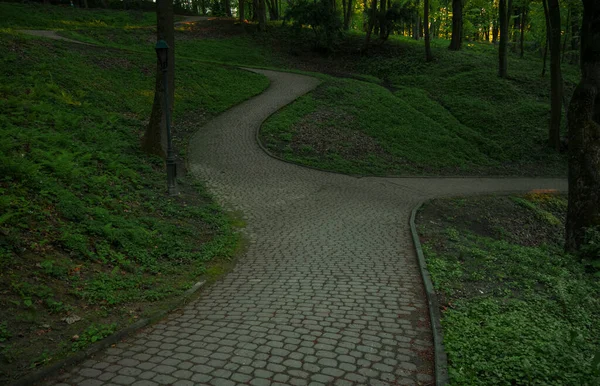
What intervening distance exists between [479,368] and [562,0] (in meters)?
27.6

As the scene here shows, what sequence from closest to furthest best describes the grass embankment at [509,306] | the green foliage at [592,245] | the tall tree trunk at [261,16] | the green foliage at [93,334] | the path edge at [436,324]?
the grass embankment at [509,306] → the path edge at [436,324] → the green foliage at [93,334] → the green foliage at [592,245] → the tall tree trunk at [261,16]

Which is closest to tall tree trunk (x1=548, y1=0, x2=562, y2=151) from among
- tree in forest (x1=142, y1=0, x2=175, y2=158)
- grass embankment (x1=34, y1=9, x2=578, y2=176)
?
grass embankment (x1=34, y1=9, x2=578, y2=176)

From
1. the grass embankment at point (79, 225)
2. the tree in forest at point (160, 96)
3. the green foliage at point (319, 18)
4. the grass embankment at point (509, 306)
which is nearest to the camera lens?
the grass embankment at point (509, 306)

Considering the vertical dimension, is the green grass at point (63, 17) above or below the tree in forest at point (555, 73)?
above

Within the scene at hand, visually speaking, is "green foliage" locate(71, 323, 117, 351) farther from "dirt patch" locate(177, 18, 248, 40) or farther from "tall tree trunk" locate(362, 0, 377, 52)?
"dirt patch" locate(177, 18, 248, 40)

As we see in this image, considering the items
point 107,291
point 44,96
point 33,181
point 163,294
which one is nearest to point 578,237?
point 163,294

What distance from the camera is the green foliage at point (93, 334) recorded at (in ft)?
15.4

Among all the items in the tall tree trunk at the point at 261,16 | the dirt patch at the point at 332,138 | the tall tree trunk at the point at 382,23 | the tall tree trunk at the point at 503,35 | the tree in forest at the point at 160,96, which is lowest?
the dirt patch at the point at 332,138

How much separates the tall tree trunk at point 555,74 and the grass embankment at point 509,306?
11956mm

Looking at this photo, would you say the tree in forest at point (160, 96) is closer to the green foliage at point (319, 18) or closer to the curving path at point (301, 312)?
the curving path at point (301, 312)

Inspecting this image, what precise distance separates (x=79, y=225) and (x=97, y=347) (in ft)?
10.2

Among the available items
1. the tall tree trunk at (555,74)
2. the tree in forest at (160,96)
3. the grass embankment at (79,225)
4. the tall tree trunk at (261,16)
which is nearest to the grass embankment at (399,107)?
the tall tree trunk at (555,74)

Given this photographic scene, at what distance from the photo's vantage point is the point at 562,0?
2417 cm

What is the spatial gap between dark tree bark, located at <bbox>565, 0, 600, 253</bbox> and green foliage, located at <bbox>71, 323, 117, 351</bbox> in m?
9.70
